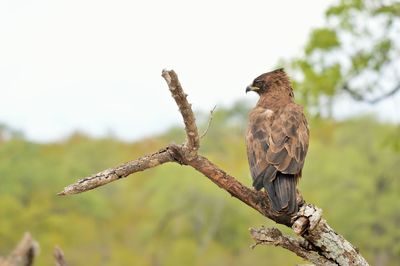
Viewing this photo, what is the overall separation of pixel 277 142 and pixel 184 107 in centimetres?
161

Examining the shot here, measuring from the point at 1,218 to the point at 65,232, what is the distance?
3884 mm

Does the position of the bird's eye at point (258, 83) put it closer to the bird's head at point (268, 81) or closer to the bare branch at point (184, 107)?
the bird's head at point (268, 81)

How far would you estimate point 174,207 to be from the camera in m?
54.8

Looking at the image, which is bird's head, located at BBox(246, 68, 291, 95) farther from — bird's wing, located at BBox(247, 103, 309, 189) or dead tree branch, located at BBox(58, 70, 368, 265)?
dead tree branch, located at BBox(58, 70, 368, 265)

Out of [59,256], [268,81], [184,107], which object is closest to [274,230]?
[184,107]

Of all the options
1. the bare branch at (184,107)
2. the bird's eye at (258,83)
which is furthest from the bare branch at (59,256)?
the bare branch at (184,107)

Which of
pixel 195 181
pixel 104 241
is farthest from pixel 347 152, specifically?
pixel 104 241

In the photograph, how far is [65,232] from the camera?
44.6 m

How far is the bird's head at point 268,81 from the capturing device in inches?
314

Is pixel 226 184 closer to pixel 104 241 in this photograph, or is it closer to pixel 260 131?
pixel 260 131

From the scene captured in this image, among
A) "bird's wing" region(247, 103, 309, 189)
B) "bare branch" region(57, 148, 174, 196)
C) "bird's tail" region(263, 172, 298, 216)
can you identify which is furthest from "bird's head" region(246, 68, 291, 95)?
"bare branch" region(57, 148, 174, 196)

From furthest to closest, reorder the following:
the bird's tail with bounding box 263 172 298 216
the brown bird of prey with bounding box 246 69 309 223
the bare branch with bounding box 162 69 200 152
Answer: the brown bird of prey with bounding box 246 69 309 223 → the bird's tail with bounding box 263 172 298 216 → the bare branch with bounding box 162 69 200 152

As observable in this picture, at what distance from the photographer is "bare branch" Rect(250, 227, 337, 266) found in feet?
19.2

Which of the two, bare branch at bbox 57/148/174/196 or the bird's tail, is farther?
the bird's tail
